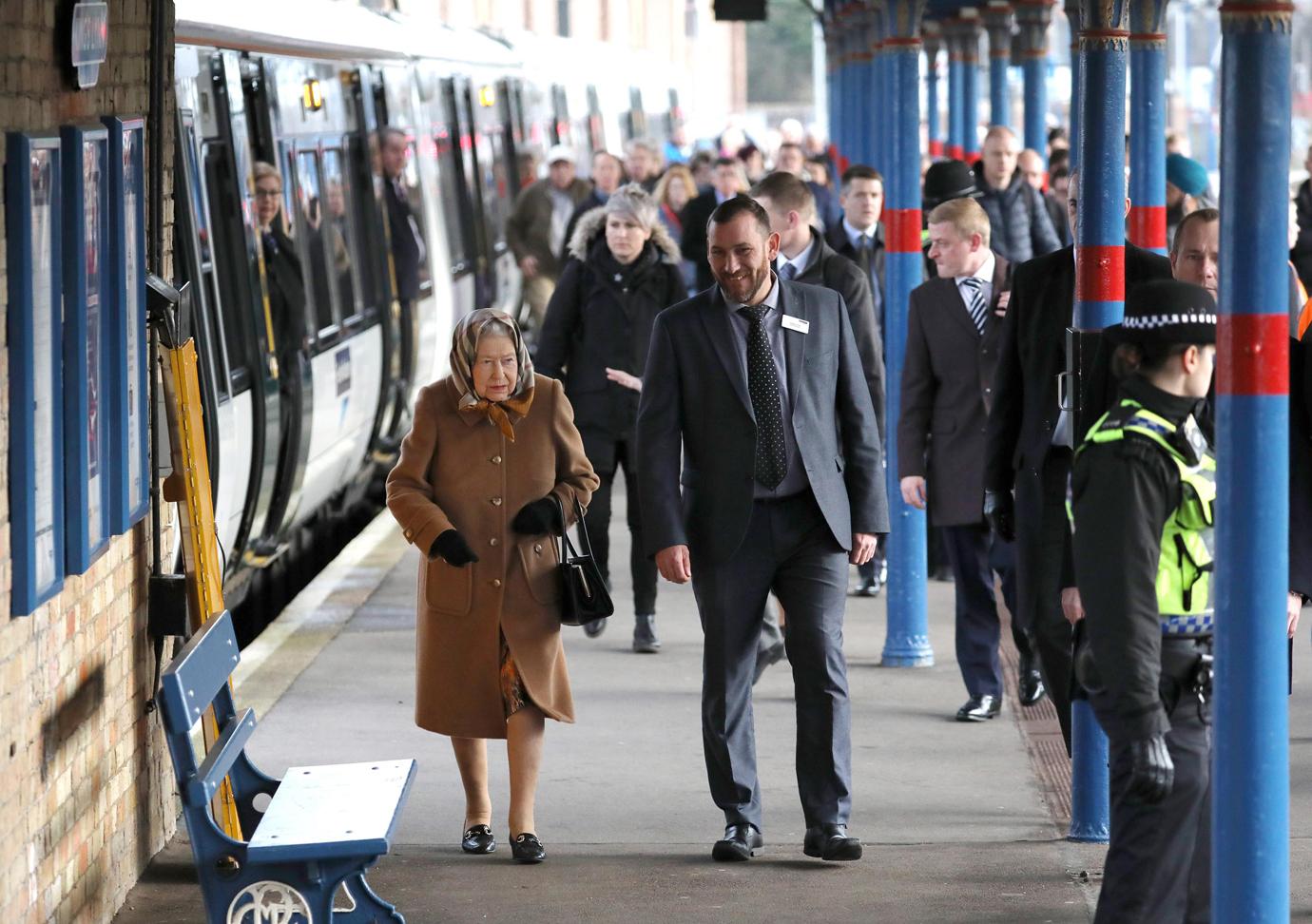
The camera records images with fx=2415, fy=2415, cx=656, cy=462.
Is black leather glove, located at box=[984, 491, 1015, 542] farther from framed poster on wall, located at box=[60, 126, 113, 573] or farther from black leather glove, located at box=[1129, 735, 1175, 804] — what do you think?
framed poster on wall, located at box=[60, 126, 113, 573]

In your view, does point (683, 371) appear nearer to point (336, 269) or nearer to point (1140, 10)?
point (1140, 10)

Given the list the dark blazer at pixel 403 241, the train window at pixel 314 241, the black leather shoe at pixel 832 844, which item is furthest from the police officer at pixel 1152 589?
the dark blazer at pixel 403 241

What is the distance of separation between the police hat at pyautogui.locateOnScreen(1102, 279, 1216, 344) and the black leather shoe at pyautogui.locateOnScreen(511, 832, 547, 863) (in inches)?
102

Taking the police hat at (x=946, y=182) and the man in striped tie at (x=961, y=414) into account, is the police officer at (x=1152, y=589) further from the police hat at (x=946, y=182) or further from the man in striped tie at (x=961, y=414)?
the police hat at (x=946, y=182)

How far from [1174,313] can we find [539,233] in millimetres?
13287

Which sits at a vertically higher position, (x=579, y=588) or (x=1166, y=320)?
(x=1166, y=320)

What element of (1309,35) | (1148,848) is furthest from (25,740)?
(1309,35)

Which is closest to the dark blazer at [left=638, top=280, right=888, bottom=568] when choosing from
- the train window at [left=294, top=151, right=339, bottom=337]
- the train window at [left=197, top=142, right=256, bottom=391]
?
the train window at [left=197, top=142, right=256, bottom=391]

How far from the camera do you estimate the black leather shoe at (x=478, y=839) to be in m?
6.60

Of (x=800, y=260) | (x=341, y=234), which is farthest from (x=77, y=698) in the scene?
(x=341, y=234)

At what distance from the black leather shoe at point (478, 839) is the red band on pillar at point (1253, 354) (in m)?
2.96

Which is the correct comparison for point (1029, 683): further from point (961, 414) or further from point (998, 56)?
point (998, 56)

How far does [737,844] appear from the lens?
648cm

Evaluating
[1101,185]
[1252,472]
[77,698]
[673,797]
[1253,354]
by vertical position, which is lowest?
[673,797]
